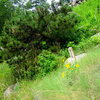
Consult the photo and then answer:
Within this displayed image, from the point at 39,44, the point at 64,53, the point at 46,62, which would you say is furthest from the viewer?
the point at 39,44

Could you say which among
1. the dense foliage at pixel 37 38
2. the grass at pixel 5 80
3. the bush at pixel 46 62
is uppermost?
the dense foliage at pixel 37 38

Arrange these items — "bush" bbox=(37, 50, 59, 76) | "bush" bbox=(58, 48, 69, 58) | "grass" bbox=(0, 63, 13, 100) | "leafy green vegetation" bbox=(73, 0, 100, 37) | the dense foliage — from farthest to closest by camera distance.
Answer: "leafy green vegetation" bbox=(73, 0, 100, 37)
"bush" bbox=(58, 48, 69, 58)
the dense foliage
"grass" bbox=(0, 63, 13, 100)
"bush" bbox=(37, 50, 59, 76)

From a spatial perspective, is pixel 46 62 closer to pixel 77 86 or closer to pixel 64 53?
pixel 64 53

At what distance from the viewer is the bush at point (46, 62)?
4.44 meters

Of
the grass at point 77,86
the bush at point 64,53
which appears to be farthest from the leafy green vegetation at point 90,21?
the grass at point 77,86

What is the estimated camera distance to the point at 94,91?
7.56 ft

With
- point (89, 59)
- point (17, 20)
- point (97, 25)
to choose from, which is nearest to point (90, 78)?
point (89, 59)

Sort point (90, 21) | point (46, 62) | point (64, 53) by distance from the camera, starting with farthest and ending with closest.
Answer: point (90, 21)
point (64, 53)
point (46, 62)

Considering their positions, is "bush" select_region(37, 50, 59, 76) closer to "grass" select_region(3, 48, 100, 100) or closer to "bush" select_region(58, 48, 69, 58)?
"bush" select_region(58, 48, 69, 58)

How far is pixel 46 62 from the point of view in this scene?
454cm

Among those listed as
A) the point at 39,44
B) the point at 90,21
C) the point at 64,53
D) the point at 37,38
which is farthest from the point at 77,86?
the point at 90,21

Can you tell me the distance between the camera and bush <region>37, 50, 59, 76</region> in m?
4.44

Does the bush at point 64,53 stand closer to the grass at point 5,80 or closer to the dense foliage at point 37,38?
the dense foliage at point 37,38

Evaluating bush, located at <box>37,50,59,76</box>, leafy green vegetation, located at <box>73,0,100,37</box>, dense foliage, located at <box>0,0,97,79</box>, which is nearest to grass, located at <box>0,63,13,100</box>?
dense foliage, located at <box>0,0,97,79</box>
